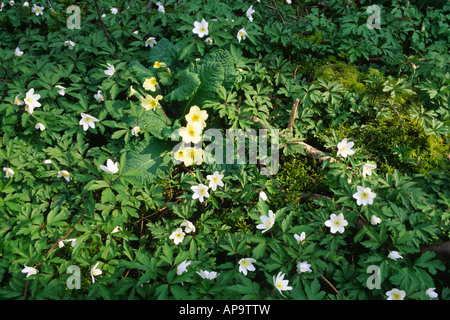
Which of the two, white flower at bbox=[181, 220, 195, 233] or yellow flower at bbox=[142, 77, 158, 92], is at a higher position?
yellow flower at bbox=[142, 77, 158, 92]

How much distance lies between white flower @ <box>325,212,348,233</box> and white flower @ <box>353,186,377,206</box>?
0.58ft

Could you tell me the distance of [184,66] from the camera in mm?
3277

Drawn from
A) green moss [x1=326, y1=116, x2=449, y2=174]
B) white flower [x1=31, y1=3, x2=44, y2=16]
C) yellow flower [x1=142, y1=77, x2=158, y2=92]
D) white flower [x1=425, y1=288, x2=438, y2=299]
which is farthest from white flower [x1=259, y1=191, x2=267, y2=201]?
white flower [x1=31, y1=3, x2=44, y2=16]

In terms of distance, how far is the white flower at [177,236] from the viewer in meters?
2.34

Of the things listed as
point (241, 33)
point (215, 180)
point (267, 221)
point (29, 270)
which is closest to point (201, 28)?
point (241, 33)

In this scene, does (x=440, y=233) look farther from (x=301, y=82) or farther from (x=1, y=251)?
(x=1, y=251)

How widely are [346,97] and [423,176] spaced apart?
1.03 m

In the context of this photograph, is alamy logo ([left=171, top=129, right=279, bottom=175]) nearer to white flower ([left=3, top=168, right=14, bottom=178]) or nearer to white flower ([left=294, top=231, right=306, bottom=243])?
white flower ([left=294, top=231, right=306, bottom=243])

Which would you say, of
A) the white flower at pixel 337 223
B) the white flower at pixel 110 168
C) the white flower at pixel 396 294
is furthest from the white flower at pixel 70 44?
the white flower at pixel 396 294

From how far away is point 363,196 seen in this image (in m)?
2.28

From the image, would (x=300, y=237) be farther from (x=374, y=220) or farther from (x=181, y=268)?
(x=181, y=268)

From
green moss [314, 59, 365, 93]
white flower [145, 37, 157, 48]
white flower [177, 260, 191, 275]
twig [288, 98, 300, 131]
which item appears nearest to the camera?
white flower [177, 260, 191, 275]

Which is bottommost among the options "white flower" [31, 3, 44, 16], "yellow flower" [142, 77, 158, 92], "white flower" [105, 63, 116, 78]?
"yellow flower" [142, 77, 158, 92]

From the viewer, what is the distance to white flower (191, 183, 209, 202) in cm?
252
